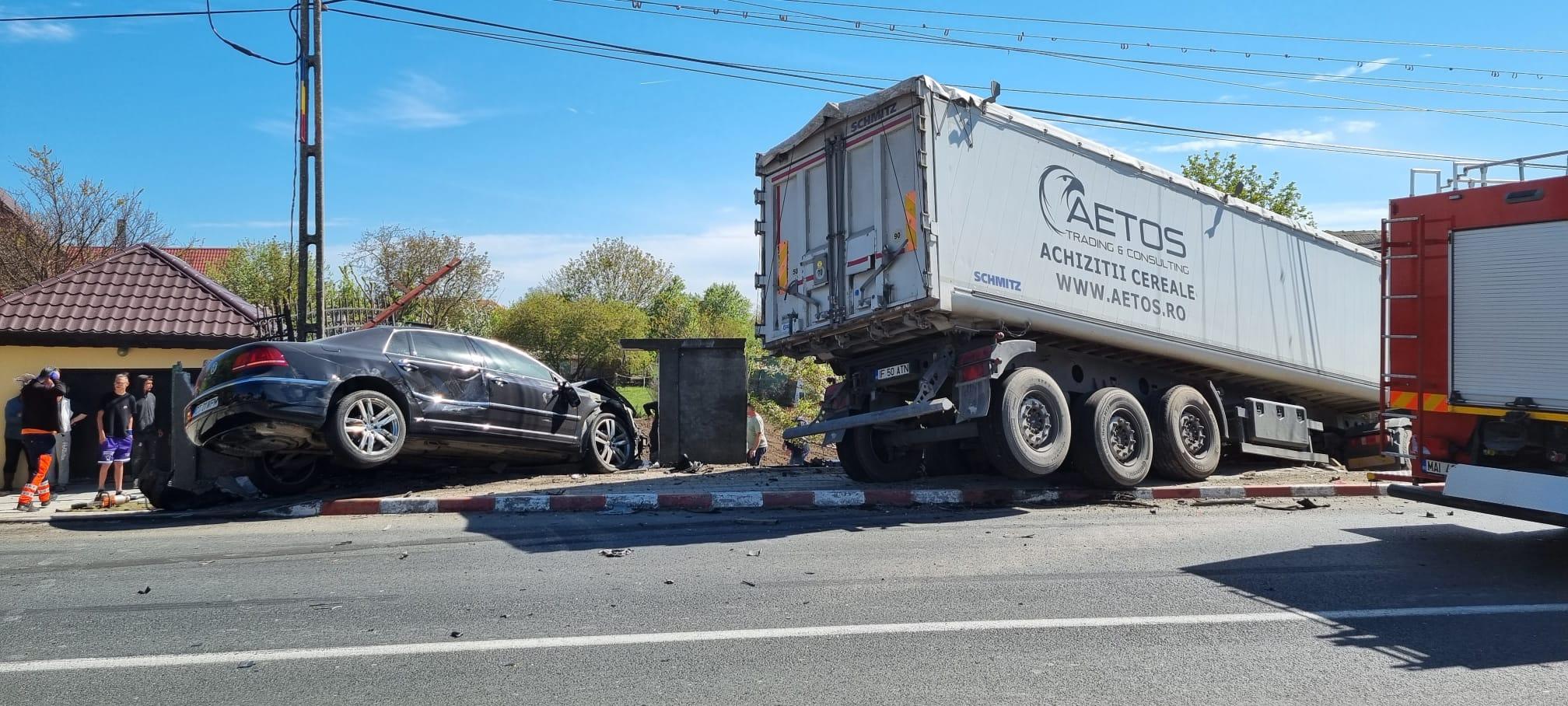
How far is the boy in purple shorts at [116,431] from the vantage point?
10.7 meters

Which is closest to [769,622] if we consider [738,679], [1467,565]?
[738,679]

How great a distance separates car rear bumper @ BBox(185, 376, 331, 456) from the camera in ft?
26.7

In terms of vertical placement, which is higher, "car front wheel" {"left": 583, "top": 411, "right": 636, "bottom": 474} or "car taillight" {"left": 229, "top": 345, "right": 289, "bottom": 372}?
"car taillight" {"left": 229, "top": 345, "right": 289, "bottom": 372}

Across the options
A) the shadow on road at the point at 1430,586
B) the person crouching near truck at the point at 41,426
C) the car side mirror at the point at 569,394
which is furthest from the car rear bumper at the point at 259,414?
the shadow on road at the point at 1430,586

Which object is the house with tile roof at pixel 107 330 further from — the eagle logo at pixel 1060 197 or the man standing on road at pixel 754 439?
the eagle logo at pixel 1060 197

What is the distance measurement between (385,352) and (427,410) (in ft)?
2.16

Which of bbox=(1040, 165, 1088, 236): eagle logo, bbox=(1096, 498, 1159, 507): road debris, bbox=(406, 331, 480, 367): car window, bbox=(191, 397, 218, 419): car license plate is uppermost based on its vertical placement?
bbox=(1040, 165, 1088, 236): eagle logo

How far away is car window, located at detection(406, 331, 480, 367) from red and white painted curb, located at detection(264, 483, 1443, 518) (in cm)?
138

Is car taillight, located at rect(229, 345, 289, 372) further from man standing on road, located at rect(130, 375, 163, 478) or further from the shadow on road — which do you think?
the shadow on road

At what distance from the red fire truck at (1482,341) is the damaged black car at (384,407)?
25.4 feet

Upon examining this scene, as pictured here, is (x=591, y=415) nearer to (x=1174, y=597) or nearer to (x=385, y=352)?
(x=385, y=352)

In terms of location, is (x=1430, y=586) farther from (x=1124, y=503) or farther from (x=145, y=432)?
(x=145, y=432)

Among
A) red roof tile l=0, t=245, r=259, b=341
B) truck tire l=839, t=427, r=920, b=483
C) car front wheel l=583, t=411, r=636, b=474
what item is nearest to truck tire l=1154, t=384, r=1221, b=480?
truck tire l=839, t=427, r=920, b=483

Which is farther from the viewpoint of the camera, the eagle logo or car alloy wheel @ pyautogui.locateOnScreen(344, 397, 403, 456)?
the eagle logo
